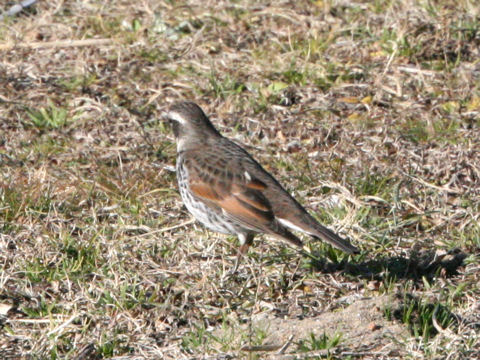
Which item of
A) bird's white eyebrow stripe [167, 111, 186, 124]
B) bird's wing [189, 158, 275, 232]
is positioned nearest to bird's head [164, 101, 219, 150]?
bird's white eyebrow stripe [167, 111, 186, 124]

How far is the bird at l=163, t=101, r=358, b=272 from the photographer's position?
20.8 ft

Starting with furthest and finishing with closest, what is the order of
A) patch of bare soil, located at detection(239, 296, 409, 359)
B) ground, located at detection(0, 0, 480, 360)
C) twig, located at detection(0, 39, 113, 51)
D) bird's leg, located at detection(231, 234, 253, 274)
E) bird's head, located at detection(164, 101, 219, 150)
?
twig, located at detection(0, 39, 113, 51)
bird's head, located at detection(164, 101, 219, 150)
bird's leg, located at detection(231, 234, 253, 274)
ground, located at detection(0, 0, 480, 360)
patch of bare soil, located at detection(239, 296, 409, 359)

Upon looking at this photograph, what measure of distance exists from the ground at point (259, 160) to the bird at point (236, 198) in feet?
1.02

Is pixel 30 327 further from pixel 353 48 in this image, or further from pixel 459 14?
pixel 459 14

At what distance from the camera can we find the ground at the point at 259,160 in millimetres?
5781

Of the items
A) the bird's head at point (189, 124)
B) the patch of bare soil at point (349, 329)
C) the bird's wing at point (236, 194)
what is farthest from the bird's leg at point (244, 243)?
the bird's head at point (189, 124)

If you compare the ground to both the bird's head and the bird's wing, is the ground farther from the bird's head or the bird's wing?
the bird's head

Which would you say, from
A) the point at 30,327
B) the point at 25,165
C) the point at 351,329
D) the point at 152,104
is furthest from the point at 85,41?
the point at 351,329

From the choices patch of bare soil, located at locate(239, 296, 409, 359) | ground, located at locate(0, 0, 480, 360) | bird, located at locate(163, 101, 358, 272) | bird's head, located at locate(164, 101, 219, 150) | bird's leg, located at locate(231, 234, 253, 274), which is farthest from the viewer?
bird's head, located at locate(164, 101, 219, 150)

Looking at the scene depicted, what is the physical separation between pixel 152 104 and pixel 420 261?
11.3ft

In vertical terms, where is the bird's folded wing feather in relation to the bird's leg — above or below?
above

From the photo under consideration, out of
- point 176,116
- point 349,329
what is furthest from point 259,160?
point 349,329

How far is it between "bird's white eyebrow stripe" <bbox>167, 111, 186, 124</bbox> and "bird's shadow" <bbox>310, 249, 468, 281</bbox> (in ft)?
5.15

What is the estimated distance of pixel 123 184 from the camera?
7.58 m
